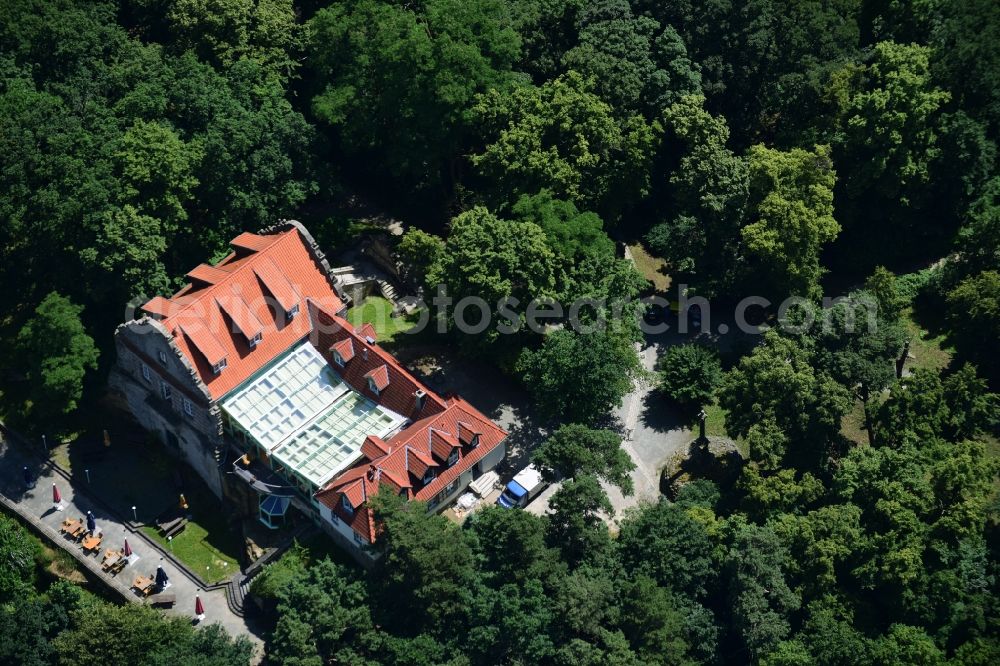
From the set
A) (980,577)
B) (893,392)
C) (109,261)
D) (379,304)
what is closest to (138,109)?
(109,261)

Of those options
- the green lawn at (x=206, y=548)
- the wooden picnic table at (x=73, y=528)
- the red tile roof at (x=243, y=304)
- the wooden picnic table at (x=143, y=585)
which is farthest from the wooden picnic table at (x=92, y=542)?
the red tile roof at (x=243, y=304)

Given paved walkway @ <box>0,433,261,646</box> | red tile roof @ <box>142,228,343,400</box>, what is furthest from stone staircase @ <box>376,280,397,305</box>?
paved walkway @ <box>0,433,261,646</box>

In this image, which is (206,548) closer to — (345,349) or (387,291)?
(345,349)

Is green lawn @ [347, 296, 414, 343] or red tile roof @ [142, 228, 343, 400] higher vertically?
green lawn @ [347, 296, 414, 343]

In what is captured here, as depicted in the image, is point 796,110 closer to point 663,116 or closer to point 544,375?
point 663,116

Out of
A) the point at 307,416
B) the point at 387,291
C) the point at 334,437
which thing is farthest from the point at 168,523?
the point at 387,291

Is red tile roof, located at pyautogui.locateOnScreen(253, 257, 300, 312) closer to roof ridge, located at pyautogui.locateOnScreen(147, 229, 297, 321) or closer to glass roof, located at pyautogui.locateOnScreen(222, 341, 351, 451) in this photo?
roof ridge, located at pyautogui.locateOnScreen(147, 229, 297, 321)
